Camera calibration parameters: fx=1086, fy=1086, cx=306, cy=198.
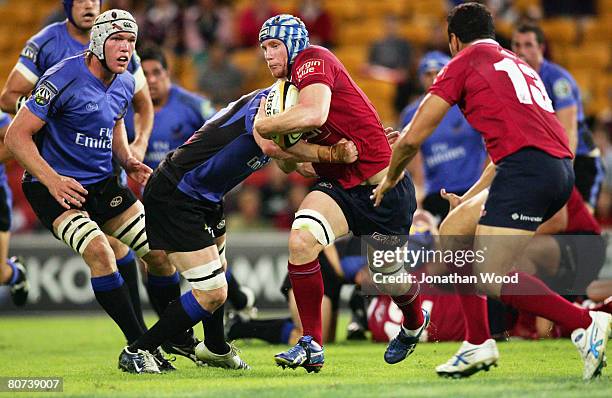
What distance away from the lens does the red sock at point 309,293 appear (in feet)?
22.2

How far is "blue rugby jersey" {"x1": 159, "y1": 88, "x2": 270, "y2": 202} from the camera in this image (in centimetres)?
691

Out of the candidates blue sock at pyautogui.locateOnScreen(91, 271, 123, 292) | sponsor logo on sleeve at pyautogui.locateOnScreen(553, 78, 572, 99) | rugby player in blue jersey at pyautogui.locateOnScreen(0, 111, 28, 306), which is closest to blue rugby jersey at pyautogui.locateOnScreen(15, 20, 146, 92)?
rugby player in blue jersey at pyautogui.locateOnScreen(0, 111, 28, 306)

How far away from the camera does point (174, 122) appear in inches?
396

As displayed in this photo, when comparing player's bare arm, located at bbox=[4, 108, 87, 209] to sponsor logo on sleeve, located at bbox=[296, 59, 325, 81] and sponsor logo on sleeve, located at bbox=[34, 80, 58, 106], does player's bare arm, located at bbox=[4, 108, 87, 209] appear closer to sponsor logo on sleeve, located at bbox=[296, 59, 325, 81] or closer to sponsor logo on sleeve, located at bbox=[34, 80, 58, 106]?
sponsor logo on sleeve, located at bbox=[34, 80, 58, 106]

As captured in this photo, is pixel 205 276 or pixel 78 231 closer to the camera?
pixel 205 276

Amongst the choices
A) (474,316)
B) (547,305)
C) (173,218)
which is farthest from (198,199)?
(547,305)

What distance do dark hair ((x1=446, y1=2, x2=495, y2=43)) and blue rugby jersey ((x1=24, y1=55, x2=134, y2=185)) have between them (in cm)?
248

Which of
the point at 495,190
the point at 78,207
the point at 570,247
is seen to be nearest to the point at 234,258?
the point at 570,247

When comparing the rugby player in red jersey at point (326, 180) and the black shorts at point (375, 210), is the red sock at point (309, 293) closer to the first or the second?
the rugby player in red jersey at point (326, 180)

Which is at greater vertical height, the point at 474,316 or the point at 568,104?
the point at 568,104

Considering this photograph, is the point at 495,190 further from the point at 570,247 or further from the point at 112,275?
the point at 570,247

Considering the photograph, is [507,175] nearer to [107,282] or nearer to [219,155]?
[219,155]

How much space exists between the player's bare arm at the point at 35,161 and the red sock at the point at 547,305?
9.38ft

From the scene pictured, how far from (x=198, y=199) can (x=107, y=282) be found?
A: 87 centimetres
